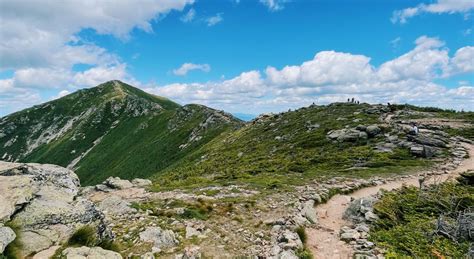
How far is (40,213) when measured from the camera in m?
11.9

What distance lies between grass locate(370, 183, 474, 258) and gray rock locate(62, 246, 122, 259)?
1122 centimetres

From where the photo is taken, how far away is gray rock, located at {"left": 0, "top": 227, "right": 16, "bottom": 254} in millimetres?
9756

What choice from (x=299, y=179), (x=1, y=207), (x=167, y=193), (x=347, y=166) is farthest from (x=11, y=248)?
(x=347, y=166)

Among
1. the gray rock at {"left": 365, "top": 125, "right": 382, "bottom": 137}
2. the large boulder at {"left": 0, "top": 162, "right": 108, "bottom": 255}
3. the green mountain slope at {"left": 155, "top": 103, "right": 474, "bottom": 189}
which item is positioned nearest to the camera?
the large boulder at {"left": 0, "top": 162, "right": 108, "bottom": 255}

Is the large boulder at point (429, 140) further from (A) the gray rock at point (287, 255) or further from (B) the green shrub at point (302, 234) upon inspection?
(A) the gray rock at point (287, 255)

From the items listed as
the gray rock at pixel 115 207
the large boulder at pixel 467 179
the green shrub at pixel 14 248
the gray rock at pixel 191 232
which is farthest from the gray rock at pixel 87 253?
the large boulder at pixel 467 179

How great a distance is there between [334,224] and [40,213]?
1589 centimetres

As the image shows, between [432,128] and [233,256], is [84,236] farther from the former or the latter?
[432,128]

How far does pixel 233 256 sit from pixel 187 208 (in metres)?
6.89

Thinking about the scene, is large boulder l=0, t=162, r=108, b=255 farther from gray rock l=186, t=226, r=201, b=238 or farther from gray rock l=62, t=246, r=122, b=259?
gray rock l=186, t=226, r=201, b=238

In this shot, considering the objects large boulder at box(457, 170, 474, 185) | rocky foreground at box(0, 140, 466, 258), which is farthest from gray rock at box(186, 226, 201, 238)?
large boulder at box(457, 170, 474, 185)

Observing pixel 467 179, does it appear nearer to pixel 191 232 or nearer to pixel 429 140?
pixel 429 140

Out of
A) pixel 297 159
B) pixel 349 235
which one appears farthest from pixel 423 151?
pixel 349 235

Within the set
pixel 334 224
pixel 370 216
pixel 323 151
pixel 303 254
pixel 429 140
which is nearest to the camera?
pixel 303 254
